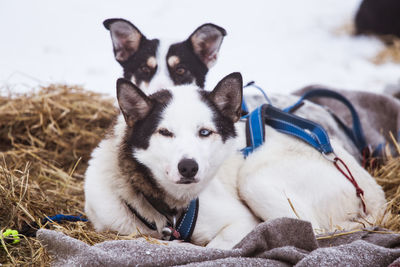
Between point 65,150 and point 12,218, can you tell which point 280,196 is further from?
point 65,150

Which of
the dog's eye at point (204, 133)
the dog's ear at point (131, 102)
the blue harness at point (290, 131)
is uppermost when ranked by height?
the dog's ear at point (131, 102)

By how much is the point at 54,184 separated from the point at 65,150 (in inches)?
24.0

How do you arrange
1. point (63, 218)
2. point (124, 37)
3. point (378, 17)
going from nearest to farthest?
point (63, 218) < point (124, 37) < point (378, 17)

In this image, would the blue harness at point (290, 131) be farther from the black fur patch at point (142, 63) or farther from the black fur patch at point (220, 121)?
the black fur patch at point (142, 63)

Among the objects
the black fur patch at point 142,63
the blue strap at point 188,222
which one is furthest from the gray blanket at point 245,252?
the black fur patch at point 142,63

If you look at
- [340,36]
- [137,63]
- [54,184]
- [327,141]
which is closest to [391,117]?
[327,141]

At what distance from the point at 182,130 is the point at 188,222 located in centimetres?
52

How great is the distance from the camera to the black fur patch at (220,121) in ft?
6.59

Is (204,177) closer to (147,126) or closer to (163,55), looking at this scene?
(147,126)

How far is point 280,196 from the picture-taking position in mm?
2266

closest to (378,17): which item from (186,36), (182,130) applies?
(186,36)

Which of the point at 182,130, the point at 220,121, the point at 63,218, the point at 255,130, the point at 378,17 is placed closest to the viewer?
the point at 182,130

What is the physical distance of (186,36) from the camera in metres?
4.57

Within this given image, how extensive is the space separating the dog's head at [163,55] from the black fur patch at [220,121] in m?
0.65
